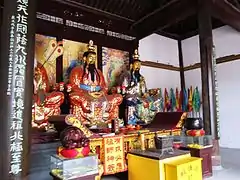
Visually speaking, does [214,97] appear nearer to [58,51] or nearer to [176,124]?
[176,124]

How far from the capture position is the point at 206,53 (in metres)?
3.63

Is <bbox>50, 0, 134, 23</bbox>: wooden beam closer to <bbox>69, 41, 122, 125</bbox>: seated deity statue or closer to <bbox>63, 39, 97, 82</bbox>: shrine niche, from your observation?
<bbox>63, 39, 97, 82</bbox>: shrine niche

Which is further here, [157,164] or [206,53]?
[206,53]

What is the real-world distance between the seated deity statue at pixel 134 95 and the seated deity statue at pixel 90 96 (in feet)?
0.86

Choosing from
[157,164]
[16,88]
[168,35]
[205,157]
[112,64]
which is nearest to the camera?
[16,88]

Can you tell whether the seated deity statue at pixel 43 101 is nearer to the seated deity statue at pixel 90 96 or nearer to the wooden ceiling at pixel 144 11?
the seated deity statue at pixel 90 96

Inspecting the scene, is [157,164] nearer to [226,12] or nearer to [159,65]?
[226,12]

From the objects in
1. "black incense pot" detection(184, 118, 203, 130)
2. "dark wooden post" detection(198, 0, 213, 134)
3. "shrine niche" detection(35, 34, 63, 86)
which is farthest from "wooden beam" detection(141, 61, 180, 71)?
"black incense pot" detection(184, 118, 203, 130)

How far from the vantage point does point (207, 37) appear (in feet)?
11.9

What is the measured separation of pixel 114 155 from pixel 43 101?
1.31 m

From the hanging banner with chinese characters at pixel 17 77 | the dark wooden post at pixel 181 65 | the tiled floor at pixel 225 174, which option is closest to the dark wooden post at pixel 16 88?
the hanging banner with chinese characters at pixel 17 77

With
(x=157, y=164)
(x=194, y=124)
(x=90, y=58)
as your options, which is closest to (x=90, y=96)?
(x=90, y=58)

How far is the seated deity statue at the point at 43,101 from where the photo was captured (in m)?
3.14

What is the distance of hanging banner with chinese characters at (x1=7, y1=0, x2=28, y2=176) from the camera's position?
1720 mm
